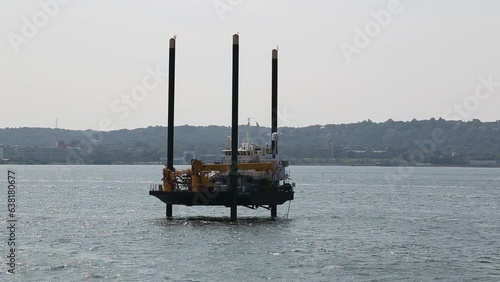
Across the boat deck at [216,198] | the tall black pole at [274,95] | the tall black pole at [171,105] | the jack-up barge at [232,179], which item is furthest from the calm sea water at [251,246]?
the tall black pole at [274,95]

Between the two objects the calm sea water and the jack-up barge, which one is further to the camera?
the jack-up barge

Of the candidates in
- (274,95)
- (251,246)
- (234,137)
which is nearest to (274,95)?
(274,95)

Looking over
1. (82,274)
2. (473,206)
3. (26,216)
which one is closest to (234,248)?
A: (82,274)

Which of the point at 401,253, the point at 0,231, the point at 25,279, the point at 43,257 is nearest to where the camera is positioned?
the point at 25,279

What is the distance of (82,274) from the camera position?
4806 cm

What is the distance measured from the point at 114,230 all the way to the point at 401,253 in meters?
23.7

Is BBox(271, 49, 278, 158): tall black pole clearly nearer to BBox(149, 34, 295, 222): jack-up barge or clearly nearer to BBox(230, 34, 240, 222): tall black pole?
BBox(149, 34, 295, 222): jack-up barge

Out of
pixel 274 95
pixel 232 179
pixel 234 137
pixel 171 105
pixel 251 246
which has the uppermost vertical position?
pixel 274 95

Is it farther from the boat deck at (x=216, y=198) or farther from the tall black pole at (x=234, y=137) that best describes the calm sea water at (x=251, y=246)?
the tall black pole at (x=234, y=137)

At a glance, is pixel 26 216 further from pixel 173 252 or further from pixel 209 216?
pixel 173 252

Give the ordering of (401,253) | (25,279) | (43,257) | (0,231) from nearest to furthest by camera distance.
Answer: (25,279) < (43,257) < (401,253) < (0,231)

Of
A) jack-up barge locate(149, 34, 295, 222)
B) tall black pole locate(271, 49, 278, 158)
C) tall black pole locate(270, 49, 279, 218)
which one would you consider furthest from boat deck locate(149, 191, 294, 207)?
tall black pole locate(271, 49, 278, 158)

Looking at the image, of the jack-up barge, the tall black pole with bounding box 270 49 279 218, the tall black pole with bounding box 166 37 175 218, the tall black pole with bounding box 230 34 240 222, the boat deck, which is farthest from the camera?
the tall black pole with bounding box 270 49 279 218

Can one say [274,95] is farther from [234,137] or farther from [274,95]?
[234,137]
